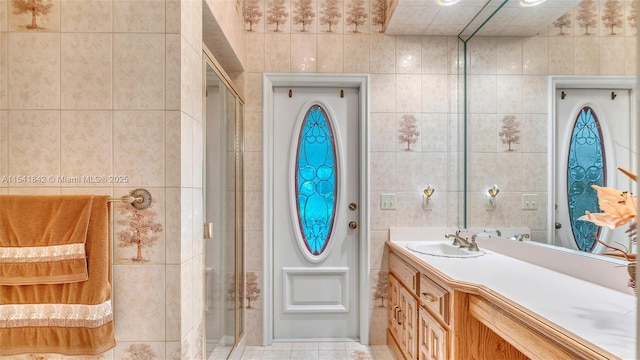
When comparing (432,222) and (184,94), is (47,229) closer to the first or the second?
(184,94)

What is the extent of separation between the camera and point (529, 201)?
1.70 m

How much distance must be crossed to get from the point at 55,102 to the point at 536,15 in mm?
2171

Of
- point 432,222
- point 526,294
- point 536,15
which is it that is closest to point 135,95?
point 526,294

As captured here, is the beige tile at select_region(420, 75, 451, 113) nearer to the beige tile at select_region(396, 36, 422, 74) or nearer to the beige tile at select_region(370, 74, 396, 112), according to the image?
the beige tile at select_region(396, 36, 422, 74)

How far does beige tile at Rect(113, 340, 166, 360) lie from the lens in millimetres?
1263

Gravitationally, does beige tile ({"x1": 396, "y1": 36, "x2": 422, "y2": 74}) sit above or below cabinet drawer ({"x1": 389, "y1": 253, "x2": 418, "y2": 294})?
above

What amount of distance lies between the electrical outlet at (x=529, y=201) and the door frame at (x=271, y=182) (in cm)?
104

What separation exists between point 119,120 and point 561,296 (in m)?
1.74

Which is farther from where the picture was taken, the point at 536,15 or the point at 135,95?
A: the point at 536,15

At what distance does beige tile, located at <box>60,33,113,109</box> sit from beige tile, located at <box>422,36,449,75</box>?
2072 millimetres

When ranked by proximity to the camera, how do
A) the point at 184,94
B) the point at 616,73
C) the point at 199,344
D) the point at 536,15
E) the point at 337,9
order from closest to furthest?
the point at 616,73, the point at 184,94, the point at 199,344, the point at 536,15, the point at 337,9

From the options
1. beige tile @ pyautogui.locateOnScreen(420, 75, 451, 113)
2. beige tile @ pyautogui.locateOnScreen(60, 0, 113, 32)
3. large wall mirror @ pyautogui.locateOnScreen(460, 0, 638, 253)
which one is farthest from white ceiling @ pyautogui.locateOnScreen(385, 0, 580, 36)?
beige tile @ pyautogui.locateOnScreen(60, 0, 113, 32)

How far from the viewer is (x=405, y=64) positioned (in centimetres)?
254

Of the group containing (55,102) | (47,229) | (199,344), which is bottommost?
(199,344)
